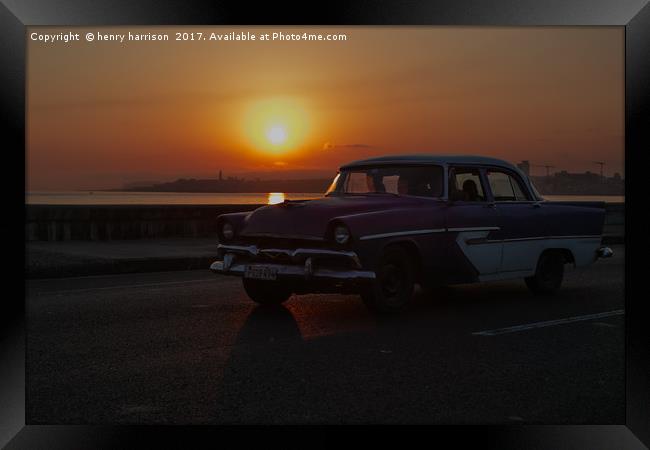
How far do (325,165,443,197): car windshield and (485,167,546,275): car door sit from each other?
845 mm

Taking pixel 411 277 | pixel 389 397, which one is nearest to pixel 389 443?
pixel 389 397

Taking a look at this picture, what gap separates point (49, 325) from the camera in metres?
7.75

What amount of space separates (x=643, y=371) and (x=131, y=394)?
298 cm

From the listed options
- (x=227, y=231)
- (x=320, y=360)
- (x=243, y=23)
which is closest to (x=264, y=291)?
(x=227, y=231)

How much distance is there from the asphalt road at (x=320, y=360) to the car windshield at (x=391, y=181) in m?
1.25

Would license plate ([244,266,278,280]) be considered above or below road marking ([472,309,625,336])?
above

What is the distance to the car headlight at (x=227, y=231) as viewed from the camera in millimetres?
8773

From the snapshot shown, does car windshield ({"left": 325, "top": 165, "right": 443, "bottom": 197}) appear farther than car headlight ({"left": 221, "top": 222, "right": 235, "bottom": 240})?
Yes

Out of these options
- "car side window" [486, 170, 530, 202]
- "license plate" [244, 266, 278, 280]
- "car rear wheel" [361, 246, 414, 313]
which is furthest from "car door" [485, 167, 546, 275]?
"license plate" [244, 266, 278, 280]

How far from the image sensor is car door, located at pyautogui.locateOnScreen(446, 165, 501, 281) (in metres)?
8.74

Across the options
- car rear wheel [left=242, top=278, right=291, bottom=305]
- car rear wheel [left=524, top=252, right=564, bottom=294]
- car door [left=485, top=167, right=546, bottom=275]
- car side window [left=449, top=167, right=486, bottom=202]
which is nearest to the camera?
car rear wheel [left=242, top=278, right=291, bottom=305]

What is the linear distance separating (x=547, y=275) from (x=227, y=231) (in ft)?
13.1

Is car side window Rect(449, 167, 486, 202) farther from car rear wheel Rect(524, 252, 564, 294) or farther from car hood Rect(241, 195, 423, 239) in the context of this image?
car rear wheel Rect(524, 252, 564, 294)

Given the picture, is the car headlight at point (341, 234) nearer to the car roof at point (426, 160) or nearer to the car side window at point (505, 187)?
the car roof at point (426, 160)
